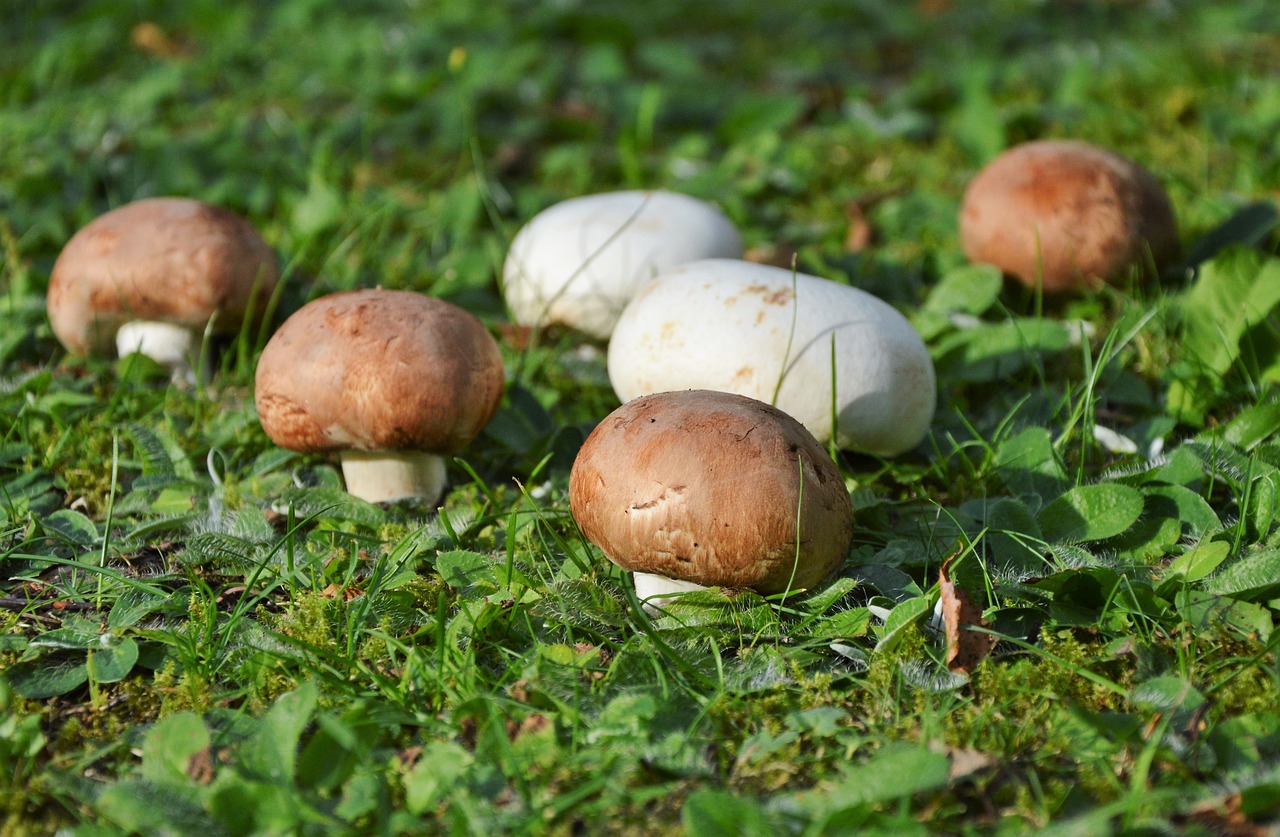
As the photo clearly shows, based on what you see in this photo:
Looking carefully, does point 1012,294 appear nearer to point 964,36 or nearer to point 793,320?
point 793,320

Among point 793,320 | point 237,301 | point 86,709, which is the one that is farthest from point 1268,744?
point 237,301

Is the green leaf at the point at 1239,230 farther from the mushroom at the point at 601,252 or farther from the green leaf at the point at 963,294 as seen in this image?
the mushroom at the point at 601,252

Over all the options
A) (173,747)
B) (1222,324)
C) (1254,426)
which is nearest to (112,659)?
(173,747)

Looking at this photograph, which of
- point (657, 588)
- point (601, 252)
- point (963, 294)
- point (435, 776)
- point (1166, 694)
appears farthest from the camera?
Result: point (963, 294)

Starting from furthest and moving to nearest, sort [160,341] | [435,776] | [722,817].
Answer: [160,341] → [435,776] → [722,817]

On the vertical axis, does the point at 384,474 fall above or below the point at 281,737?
below

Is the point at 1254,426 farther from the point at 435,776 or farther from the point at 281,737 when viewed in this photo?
the point at 281,737

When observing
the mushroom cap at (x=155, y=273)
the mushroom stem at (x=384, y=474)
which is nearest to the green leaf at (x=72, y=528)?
the mushroom stem at (x=384, y=474)
